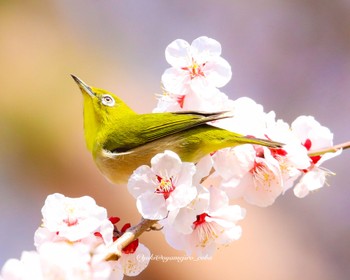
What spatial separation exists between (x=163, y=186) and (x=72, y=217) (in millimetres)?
143

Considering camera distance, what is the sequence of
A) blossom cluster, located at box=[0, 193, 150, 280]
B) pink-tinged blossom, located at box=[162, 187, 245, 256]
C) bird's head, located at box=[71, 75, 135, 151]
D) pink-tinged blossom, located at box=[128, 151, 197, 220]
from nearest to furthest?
1. blossom cluster, located at box=[0, 193, 150, 280]
2. pink-tinged blossom, located at box=[128, 151, 197, 220]
3. pink-tinged blossom, located at box=[162, 187, 245, 256]
4. bird's head, located at box=[71, 75, 135, 151]

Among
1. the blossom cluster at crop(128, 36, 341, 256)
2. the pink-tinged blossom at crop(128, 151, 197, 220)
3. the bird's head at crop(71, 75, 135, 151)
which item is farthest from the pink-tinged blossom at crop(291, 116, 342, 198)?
the bird's head at crop(71, 75, 135, 151)

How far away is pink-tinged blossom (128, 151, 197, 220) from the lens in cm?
84

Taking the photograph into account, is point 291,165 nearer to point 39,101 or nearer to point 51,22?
point 39,101

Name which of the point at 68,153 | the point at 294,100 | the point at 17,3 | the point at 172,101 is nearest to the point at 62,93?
the point at 68,153

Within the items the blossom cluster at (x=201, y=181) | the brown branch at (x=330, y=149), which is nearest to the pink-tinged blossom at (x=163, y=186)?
the blossom cluster at (x=201, y=181)

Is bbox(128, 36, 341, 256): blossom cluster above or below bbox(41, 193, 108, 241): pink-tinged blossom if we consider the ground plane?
above

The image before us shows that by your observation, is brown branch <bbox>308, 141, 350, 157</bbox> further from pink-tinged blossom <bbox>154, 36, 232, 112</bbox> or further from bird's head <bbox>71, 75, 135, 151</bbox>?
bird's head <bbox>71, 75, 135, 151</bbox>

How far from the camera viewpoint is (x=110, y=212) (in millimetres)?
2850

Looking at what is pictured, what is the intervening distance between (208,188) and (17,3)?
3.06 m

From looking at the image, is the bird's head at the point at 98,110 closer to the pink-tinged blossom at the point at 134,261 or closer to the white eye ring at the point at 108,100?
the white eye ring at the point at 108,100

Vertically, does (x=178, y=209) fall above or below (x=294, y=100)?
below

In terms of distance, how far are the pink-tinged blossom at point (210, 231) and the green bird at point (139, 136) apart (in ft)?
0.29

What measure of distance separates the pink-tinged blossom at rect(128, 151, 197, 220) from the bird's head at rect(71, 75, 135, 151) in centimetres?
40
